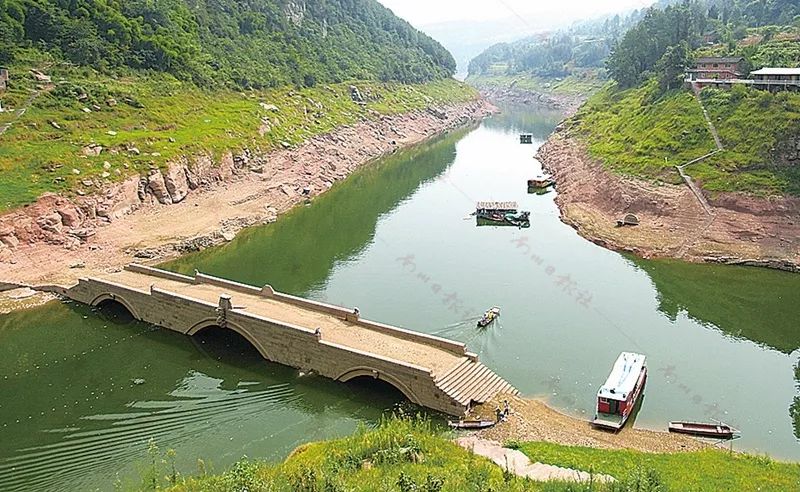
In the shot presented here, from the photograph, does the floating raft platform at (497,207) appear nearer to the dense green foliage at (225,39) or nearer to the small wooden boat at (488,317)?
the small wooden boat at (488,317)

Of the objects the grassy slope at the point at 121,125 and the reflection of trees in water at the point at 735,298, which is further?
the grassy slope at the point at 121,125

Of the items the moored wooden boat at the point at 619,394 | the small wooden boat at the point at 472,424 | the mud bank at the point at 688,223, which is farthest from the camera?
the mud bank at the point at 688,223

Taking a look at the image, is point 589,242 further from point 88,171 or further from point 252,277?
point 88,171

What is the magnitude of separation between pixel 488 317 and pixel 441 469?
19.4 meters

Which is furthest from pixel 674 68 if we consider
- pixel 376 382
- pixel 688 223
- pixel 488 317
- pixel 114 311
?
pixel 114 311

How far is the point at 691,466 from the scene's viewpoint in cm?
2394

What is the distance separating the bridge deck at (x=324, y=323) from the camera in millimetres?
32688

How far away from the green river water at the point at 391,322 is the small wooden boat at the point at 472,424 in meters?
3.31

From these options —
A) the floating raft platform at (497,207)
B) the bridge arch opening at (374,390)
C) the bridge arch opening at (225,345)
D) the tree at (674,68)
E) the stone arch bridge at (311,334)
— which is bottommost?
the bridge arch opening at (225,345)

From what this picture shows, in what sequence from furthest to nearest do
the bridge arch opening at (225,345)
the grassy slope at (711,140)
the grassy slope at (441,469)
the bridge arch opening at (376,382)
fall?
1. the grassy slope at (711,140)
2. the bridge arch opening at (225,345)
3. the bridge arch opening at (376,382)
4. the grassy slope at (441,469)

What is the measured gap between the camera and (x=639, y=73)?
4237 inches

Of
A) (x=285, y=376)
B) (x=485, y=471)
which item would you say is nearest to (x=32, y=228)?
(x=285, y=376)

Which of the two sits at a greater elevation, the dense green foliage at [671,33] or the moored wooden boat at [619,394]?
the dense green foliage at [671,33]

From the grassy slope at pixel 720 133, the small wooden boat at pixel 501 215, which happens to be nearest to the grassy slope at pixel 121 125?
the small wooden boat at pixel 501 215
